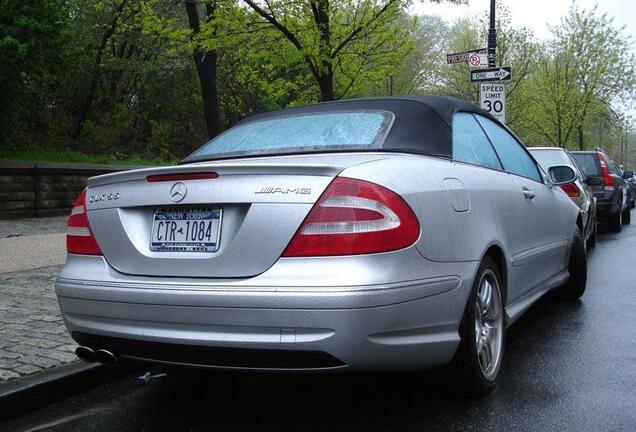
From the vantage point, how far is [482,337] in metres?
3.39

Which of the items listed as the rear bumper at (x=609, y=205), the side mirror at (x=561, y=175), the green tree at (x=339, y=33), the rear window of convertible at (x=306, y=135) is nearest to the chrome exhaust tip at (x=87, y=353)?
the rear window of convertible at (x=306, y=135)

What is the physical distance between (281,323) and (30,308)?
3.48m

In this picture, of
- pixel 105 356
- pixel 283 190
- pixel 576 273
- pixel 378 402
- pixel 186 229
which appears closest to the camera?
pixel 283 190

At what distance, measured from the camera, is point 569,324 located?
197 inches

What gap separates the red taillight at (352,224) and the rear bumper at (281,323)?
167mm

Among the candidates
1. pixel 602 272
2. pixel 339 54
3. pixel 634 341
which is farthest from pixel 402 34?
pixel 634 341

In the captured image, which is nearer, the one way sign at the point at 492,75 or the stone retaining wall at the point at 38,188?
the stone retaining wall at the point at 38,188

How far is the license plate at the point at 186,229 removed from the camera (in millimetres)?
2820

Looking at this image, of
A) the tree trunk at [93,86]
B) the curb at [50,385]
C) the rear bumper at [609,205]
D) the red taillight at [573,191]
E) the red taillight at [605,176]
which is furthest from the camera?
the tree trunk at [93,86]

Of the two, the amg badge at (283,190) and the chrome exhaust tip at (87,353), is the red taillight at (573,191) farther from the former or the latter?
the chrome exhaust tip at (87,353)

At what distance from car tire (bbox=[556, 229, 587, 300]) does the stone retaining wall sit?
393 inches

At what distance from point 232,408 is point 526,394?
60.7 inches

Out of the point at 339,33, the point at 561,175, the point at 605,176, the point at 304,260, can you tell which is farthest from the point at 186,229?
the point at 605,176

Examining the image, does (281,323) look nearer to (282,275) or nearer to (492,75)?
(282,275)
